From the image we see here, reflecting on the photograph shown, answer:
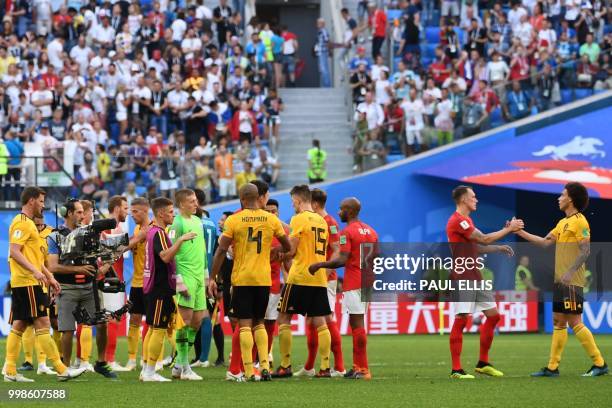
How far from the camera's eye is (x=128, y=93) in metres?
31.0

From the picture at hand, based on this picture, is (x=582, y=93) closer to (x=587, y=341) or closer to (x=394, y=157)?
(x=394, y=157)

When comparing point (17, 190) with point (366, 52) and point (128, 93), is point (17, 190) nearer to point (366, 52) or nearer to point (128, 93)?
point (128, 93)

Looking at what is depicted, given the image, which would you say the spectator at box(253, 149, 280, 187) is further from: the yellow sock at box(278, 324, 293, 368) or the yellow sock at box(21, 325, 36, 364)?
the yellow sock at box(278, 324, 293, 368)

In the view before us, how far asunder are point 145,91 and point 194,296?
53.7 ft

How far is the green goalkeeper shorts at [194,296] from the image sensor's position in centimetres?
1515

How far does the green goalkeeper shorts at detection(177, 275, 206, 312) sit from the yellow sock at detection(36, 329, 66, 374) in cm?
156

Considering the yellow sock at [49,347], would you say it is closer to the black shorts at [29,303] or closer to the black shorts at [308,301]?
the black shorts at [29,303]

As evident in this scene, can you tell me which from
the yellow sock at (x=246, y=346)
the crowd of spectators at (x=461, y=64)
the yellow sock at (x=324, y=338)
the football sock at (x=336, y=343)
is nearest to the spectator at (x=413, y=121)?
the crowd of spectators at (x=461, y=64)

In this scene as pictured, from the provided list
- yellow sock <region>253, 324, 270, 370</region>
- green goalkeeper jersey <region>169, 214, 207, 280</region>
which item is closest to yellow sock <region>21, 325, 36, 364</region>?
green goalkeeper jersey <region>169, 214, 207, 280</region>

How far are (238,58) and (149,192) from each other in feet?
24.1

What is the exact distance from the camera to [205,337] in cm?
1811

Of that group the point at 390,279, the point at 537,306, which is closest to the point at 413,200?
the point at 537,306

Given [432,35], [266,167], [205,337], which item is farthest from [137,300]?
[432,35]

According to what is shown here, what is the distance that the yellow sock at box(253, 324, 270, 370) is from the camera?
14883 mm
